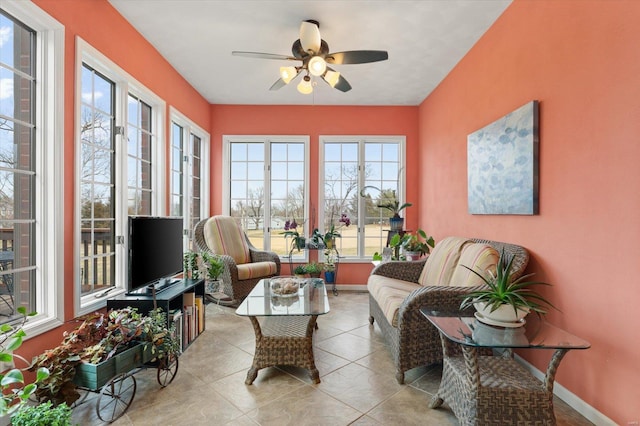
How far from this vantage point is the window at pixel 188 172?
3.95 metres

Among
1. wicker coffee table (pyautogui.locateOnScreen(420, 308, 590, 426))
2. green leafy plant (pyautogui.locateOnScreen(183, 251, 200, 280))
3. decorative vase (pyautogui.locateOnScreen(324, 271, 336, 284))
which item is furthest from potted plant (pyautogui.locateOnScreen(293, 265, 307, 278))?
wicker coffee table (pyautogui.locateOnScreen(420, 308, 590, 426))

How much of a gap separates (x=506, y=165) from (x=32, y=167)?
131 inches

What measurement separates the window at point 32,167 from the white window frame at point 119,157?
15 cm

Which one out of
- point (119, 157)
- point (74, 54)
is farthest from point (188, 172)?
point (74, 54)

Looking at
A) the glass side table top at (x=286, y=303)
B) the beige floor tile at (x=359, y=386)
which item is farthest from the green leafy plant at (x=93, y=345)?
the beige floor tile at (x=359, y=386)

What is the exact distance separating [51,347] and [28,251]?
62cm

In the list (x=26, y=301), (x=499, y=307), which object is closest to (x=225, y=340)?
(x=26, y=301)

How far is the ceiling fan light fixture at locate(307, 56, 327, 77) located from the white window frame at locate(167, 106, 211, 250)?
1.92m

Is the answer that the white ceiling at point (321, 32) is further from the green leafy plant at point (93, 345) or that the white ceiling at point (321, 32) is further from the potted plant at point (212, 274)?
the green leafy plant at point (93, 345)

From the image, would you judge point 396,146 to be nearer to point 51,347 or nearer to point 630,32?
point 630,32

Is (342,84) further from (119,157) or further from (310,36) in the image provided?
(119,157)

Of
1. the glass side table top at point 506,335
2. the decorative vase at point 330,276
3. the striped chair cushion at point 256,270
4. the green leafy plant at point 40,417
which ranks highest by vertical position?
the glass side table top at point 506,335

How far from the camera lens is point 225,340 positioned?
Result: 3014 mm

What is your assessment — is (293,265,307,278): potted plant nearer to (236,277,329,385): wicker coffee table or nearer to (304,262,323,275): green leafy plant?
(304,262,323,275): green leafy plant
